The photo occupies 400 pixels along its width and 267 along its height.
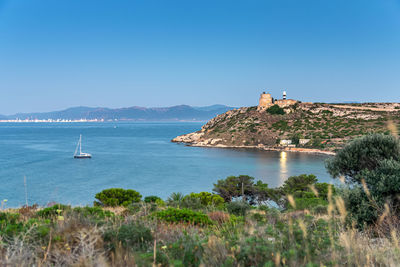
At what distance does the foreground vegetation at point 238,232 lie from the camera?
324cm

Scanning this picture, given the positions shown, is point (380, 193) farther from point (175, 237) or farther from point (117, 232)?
point (117, 232)

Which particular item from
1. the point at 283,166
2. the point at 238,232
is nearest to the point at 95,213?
the point at 238,232

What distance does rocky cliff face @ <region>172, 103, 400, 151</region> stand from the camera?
237ft

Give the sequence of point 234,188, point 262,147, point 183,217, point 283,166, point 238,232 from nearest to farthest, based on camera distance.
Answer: point 238,232 → point 183,217 → point 234,188 → point 283,166 → point 262,147

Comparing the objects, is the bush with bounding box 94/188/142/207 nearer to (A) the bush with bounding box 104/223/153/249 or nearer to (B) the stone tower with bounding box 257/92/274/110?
(A) the bush with bounding box 104/223/153/249

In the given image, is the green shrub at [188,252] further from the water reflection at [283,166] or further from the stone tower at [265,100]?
the stone tower at [265,100]

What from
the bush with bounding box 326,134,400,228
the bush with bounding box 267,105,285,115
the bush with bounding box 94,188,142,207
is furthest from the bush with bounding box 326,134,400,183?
the bush with bounding box 267,105,285,115

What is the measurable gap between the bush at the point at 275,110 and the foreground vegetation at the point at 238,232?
81596 mm

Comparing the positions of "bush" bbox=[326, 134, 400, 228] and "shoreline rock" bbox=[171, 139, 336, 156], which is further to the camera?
"shoreline rock" bbox=[171, 139, 336, 156]

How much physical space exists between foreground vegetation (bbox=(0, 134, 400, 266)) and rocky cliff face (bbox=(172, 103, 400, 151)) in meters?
61.8

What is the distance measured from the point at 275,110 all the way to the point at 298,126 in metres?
13.6

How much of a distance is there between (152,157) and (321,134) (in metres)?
43.2

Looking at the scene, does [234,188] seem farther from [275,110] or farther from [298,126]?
[275,110]

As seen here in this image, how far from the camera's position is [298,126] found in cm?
8050
